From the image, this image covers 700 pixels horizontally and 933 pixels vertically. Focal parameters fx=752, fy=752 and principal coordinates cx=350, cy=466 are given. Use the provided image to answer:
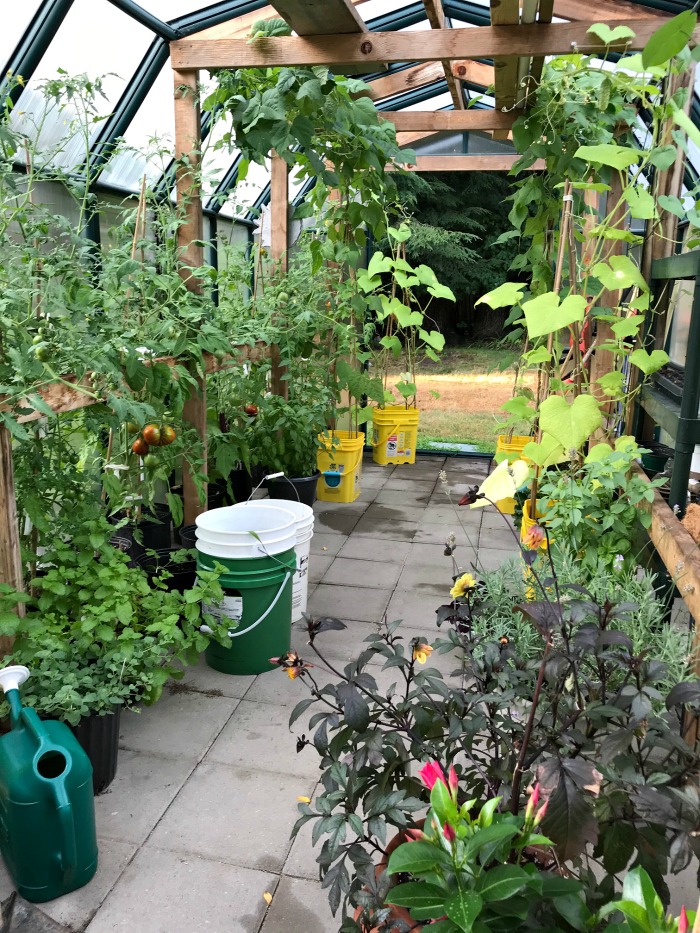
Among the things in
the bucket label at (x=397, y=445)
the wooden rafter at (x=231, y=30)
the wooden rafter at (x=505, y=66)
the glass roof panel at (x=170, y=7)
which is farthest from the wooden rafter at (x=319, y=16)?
the bucket label at (x=397, y=445)

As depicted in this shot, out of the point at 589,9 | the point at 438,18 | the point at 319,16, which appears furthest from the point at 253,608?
the point at 438,18

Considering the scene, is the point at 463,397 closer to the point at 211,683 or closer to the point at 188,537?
the point at 188,537

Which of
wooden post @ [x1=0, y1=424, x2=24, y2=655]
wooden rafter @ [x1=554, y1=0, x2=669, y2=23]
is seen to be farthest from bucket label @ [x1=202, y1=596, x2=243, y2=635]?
wooden rafter @ [x1=554, y1=0, x2=669, y2=23]

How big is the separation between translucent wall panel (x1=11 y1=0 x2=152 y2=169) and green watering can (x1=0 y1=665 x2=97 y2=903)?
1941 millimetres

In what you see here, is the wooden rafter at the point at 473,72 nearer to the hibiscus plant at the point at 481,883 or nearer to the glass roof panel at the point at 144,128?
the glass roof panel at the point at 144,128

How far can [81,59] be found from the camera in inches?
119

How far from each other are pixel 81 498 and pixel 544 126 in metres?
2.46

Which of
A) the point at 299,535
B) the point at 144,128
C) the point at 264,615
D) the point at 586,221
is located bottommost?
the point at 264,615

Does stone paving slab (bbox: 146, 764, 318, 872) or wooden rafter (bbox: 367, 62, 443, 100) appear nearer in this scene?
stone paving slab (bbox: 146, 764, 318, 872)

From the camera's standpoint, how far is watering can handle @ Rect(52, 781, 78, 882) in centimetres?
154

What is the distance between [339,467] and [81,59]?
103 inches

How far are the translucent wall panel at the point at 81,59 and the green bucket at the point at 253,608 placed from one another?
5.21 feet

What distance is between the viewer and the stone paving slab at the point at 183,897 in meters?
1.60

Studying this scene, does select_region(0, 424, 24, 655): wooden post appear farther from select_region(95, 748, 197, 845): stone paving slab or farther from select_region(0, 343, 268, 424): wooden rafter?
select_region(95, 748, 197, 845): stone paving slab
